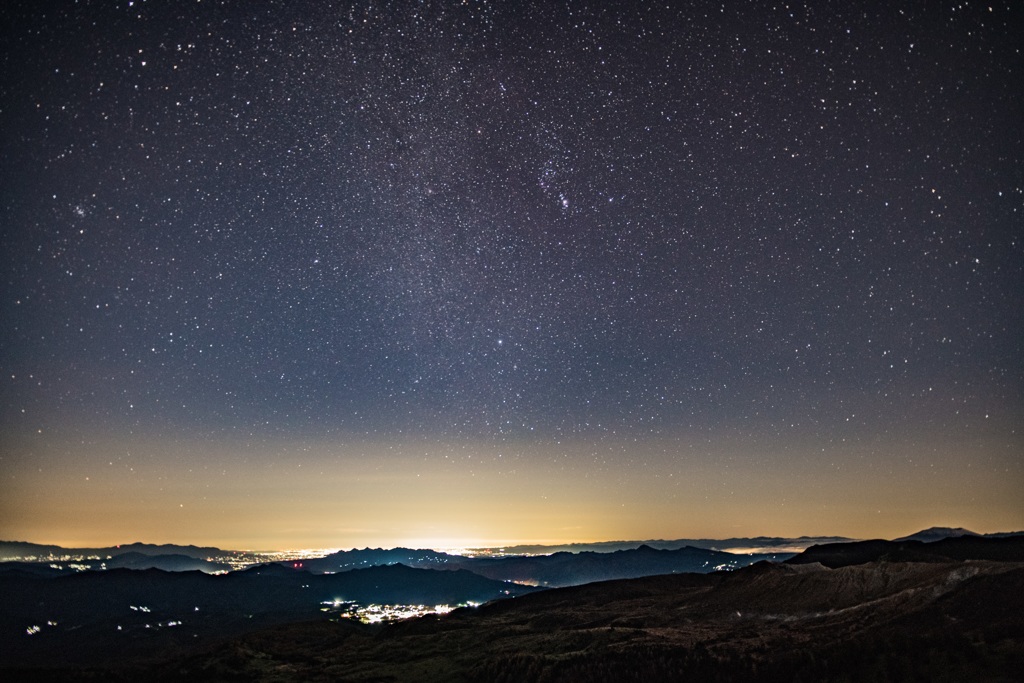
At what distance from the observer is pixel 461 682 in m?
62.9

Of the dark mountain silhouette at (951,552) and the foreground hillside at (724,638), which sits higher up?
the dark mountain silhouette at (951,552)

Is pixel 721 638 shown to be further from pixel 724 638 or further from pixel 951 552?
pixel 951 552

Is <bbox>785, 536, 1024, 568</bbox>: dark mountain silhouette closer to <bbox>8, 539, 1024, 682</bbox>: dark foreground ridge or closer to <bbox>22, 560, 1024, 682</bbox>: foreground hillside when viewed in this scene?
<bbox>8, 539, 1024, 682</bbox>: dark foreground ridge

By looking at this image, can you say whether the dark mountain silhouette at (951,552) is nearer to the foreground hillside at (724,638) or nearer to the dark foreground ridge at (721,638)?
the dark foreground ridge at (721,638)

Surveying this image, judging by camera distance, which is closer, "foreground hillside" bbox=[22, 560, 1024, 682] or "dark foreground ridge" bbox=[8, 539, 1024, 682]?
"foreground hillside" bbox=[22, 560, 1024, 682]

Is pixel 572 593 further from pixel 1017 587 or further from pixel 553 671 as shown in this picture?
pixel 1017 587

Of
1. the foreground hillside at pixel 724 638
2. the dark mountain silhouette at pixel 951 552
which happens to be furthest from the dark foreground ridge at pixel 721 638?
the dark mountain silhouette at pixel 951 552

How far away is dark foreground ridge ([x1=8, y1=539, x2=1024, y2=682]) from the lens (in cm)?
3756

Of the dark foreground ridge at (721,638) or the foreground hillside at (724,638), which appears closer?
the foreground hillside at (724,638)

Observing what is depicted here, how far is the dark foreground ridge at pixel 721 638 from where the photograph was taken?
123 feet

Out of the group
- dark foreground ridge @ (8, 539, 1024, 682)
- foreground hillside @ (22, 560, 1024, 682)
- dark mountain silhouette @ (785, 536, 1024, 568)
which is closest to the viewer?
foreground hillside @ (22, 560, 1024, 682)

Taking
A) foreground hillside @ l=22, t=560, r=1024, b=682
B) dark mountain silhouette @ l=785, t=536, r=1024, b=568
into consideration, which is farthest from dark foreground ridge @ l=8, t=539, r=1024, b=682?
dark mountain silhouette @ l=785, t=536, r=1024, b=568

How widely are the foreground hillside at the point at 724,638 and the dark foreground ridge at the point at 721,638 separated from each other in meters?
0.17

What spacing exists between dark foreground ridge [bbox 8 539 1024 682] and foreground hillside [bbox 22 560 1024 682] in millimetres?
168
